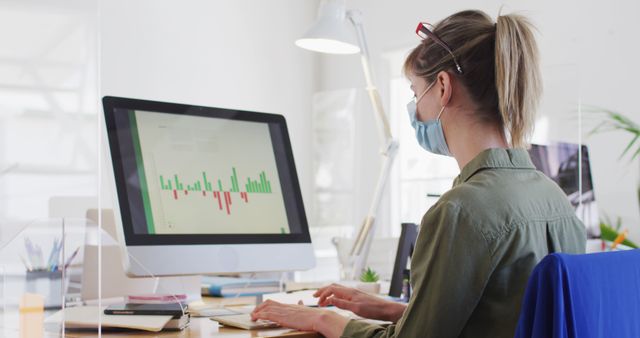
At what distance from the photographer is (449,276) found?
3.62 ft

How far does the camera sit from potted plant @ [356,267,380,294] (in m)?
1.95

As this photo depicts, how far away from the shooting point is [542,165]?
2.43m

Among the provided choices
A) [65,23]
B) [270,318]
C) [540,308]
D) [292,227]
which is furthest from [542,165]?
[65,23]

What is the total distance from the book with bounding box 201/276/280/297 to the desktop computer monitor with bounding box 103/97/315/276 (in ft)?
1.07

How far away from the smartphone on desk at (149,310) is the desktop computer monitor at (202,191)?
7 centimetres

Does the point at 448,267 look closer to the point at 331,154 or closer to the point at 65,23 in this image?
the point at 65,23

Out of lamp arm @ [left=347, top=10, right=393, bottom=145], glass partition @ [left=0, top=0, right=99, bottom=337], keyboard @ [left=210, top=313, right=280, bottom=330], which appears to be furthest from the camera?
lamp arm @ [left=347, top=10, right=393, bottom=145]

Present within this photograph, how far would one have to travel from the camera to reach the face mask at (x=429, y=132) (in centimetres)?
140

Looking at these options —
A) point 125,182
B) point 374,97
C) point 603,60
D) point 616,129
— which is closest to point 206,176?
point 125,182

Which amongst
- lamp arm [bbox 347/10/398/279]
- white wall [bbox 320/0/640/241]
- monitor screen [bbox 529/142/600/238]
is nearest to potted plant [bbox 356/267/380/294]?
lamp arm [bbox 347/10/398/279]

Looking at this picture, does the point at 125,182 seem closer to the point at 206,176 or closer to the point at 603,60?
the point at 206,176

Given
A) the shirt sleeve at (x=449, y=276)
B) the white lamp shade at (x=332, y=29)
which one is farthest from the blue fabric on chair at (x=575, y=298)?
the white lamp shade at (x=332, y=29)

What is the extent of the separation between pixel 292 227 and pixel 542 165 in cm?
105

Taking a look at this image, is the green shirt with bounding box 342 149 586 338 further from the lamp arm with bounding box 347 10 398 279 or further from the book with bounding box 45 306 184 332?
the lamp arm with bounding box 347 10 398 279
